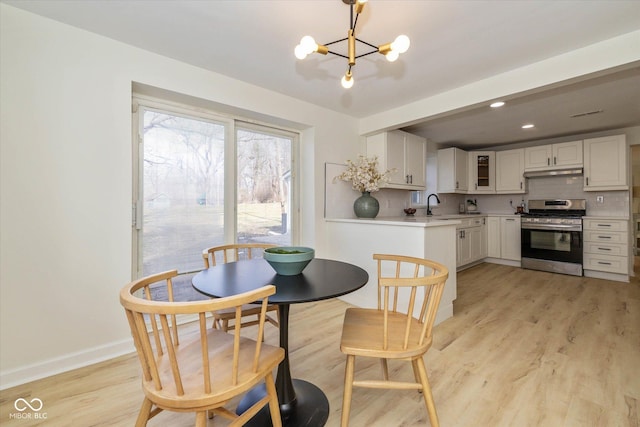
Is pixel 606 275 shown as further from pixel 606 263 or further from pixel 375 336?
pixel 375 336

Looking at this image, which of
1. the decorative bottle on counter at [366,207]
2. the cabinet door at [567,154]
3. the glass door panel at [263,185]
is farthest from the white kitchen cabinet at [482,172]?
the glass door panel at [263,185]

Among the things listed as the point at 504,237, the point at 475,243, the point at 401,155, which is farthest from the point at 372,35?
the point at 504,237

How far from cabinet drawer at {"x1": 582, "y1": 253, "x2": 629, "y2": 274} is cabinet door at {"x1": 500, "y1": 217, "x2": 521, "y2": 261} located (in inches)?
34.3

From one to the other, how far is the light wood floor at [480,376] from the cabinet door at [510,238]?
6.28 ft

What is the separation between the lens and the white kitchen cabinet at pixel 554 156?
439 cm

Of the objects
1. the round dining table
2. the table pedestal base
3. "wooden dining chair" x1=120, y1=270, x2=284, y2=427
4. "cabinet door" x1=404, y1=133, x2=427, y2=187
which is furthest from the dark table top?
"cabinet door" x1=404, y1=133, x2=427, y2=187

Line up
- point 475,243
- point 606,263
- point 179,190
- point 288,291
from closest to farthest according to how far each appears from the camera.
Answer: point 288,291
point 179,190
point 606,263
point 475,243

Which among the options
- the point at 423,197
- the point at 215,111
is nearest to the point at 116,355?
the point at 215,111

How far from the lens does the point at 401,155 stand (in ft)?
13.0

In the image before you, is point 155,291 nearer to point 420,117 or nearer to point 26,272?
point 26,272

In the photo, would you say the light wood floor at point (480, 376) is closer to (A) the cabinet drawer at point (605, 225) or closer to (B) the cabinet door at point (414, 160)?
(A) the cabinet drawer at point (605, 225)

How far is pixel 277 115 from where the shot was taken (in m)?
2.99

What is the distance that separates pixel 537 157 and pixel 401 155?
271 centimetres

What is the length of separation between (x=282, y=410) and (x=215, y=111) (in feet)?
8.48
